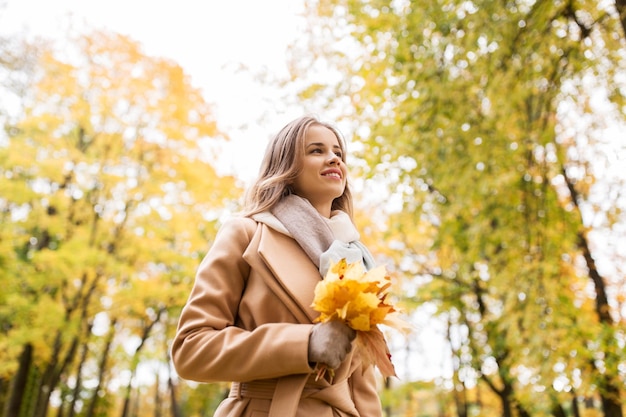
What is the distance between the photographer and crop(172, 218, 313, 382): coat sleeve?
4.94 ft

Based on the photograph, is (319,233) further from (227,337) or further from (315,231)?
(227,337)

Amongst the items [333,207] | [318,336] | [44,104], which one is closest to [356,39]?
[333,207]

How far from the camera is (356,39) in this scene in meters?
5.45

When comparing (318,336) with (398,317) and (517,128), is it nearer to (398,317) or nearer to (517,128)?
(398,317)

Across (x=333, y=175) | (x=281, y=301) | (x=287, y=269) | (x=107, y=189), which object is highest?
(x=107, y=189)

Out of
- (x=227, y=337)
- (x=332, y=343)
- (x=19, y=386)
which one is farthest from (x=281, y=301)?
(x=19, y=386)

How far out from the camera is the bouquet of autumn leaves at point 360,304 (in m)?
1.40

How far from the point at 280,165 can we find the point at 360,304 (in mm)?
851

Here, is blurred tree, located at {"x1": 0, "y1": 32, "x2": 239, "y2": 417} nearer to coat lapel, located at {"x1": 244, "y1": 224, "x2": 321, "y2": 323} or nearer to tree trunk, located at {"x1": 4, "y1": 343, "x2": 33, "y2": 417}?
tree trunk, located at {"x1": 4, "y1": 343, "x2": 33, "y2": 417}

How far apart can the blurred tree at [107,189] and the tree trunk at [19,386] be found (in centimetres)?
2

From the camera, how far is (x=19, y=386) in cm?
1019

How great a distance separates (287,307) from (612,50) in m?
4.90

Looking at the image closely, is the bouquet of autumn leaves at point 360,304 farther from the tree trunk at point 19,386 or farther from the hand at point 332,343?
the tree trunk at point 19,386

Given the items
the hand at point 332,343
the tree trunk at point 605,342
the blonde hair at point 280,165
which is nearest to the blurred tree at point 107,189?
the tree trunk at point 605,342
